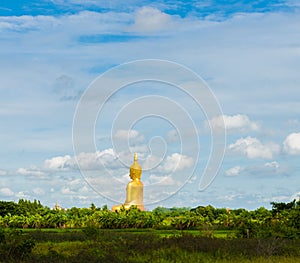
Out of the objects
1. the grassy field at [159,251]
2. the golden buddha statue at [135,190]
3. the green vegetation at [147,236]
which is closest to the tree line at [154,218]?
the green vegetation at [147,236]

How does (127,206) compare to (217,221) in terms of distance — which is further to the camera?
(127,206)

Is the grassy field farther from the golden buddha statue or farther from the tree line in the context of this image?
the golden buddha statue

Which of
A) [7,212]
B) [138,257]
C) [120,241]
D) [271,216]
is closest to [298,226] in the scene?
[271,216]

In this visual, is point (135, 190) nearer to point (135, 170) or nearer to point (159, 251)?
point (135, 170)

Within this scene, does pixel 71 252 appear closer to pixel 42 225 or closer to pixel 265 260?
pixel 265 260

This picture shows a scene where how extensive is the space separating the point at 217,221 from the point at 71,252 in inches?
593

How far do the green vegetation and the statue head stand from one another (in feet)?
9.00

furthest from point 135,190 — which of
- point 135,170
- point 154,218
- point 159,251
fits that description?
point 159,251

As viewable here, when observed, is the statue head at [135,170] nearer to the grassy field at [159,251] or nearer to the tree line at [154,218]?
the tree line at [154,218]

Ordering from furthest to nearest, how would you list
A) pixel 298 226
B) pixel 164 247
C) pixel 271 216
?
1. pixel 271 216
2. pixel 298 226
3. pixel 164 247

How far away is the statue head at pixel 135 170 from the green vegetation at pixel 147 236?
108 inches

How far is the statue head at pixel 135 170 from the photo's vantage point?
117 ft

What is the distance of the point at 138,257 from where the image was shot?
52.2ft

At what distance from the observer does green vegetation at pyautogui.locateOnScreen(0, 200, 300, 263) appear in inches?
626
